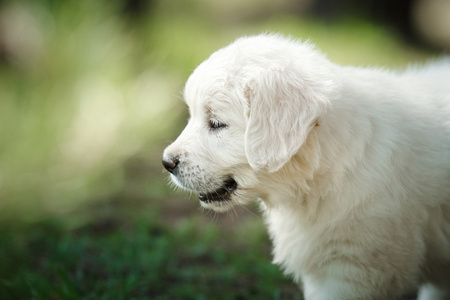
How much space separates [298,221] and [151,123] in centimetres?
363

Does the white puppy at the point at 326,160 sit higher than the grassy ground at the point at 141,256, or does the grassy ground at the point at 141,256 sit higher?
the white puppy at the point at 326,160

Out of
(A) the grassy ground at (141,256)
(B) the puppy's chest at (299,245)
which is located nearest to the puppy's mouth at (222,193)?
(B) the puppy's chest at (299,245)

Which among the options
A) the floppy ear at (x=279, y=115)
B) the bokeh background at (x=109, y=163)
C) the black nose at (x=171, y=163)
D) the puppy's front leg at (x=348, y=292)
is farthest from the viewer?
the bokeh background at (x=109, y=163)

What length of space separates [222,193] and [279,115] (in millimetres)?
545

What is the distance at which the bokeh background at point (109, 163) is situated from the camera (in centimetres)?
309

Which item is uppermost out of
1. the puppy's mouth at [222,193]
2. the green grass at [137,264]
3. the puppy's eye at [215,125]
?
the puppy's eye at [215,125]

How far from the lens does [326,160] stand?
6.81ft

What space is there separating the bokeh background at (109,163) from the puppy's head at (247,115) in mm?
1054

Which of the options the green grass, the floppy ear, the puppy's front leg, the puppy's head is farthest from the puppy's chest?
the green grass

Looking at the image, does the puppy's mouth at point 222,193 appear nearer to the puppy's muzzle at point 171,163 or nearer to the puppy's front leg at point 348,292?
the puppy's muzzle at point 171,163

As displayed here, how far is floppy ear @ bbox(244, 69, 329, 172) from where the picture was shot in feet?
6.30

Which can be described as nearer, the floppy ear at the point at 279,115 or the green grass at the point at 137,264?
the floppy ear at the point at 279,115

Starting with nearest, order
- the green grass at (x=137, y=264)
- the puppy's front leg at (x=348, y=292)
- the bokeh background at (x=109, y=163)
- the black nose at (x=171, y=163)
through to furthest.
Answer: the puppy's front leg at (x=348, y=292) < the black nose at (x=171, y=163) < the green grass at (x=137, y=264) < the bokeh background at (x=109, y=163)

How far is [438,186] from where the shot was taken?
6.95 ft
